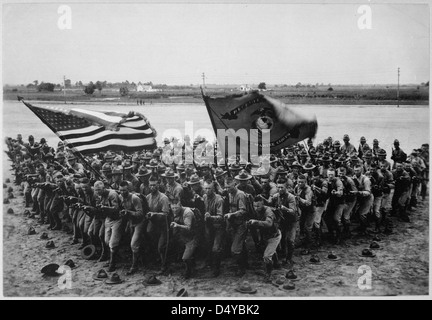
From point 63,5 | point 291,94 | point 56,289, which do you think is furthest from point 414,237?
point 63,5

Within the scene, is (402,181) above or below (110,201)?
above

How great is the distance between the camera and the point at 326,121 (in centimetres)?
637

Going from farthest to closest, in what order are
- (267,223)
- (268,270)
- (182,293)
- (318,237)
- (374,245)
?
1. (374,245)
2. (318,237)
3. (182,293)
4. (268,270)
5. (267,223)

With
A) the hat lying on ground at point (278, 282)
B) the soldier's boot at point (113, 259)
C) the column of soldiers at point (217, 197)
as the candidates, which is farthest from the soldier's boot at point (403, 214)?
the soldier's boot at point (113, 259)

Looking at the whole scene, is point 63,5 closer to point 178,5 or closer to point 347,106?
point 178,5

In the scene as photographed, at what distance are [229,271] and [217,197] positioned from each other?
3.73 feet

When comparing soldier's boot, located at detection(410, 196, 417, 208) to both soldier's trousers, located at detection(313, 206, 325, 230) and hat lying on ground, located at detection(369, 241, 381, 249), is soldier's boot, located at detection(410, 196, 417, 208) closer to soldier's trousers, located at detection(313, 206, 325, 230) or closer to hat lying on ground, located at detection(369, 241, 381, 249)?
hat lying on ground, located at detection(369, 241, 381, 249)

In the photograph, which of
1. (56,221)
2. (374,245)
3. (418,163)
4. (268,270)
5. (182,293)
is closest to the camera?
(268,270)

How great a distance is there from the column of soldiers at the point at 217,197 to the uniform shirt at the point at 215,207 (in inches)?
0.6

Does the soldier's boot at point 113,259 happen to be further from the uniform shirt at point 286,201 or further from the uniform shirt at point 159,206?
the uniform shirt at point 286,201

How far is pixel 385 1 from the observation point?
20.6ft

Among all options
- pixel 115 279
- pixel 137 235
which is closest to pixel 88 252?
pixel 115 279

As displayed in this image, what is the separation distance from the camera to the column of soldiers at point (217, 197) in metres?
5.75

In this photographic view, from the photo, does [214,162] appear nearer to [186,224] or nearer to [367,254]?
[186,224]
